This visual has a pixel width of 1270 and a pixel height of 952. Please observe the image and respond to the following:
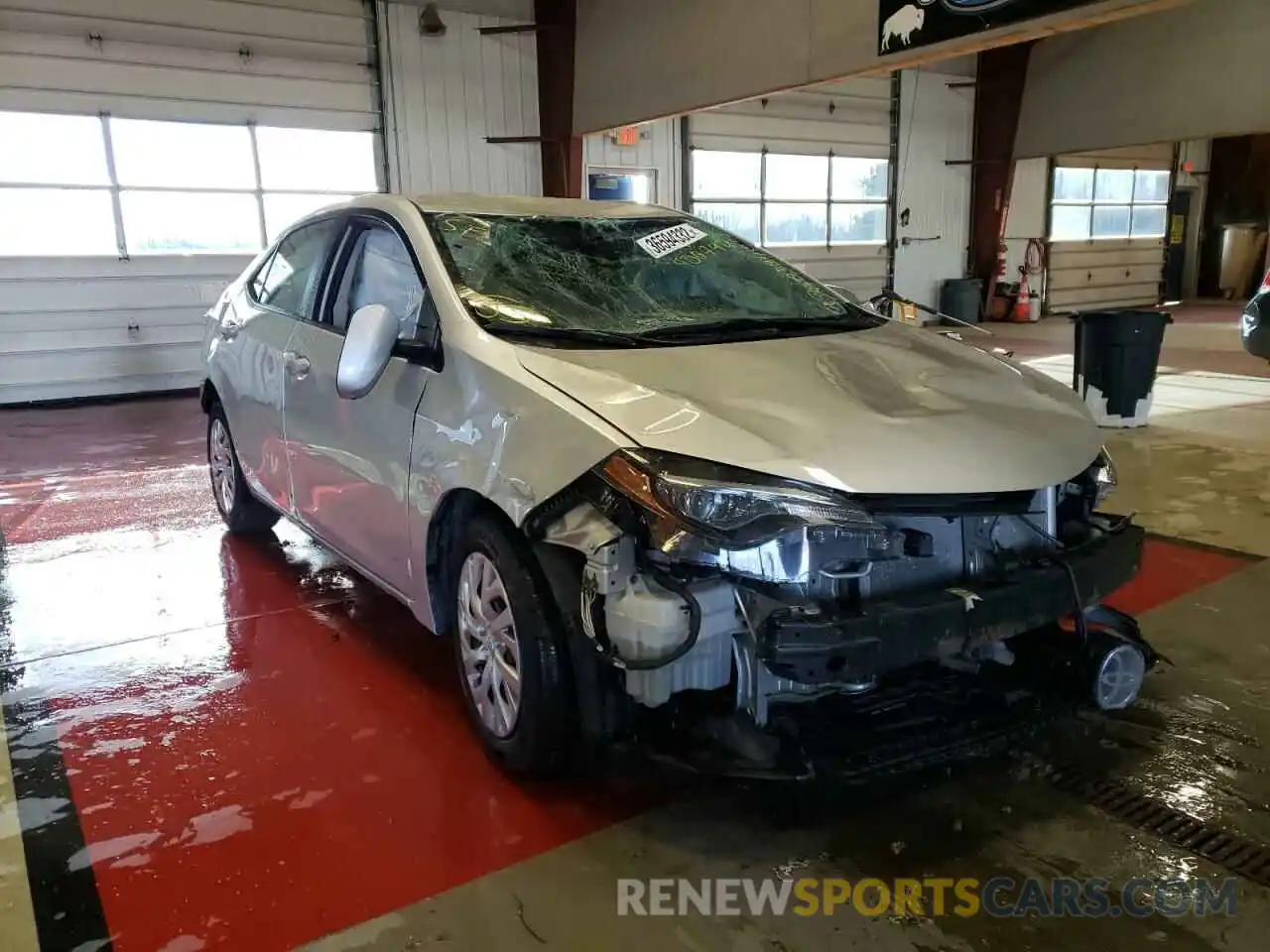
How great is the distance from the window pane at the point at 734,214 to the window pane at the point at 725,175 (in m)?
0.12

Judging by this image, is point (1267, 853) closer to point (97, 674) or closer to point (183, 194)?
point (97, 674)

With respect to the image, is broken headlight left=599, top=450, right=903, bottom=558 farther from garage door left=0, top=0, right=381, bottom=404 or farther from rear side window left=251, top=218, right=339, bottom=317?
garage door left=0, top=0, right=381, bottom=404

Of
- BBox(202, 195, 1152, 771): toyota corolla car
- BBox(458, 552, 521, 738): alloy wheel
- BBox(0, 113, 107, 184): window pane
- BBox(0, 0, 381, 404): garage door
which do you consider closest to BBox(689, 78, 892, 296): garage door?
BBox(0, 0, 381, 404): garage door

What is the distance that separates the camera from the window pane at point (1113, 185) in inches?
691

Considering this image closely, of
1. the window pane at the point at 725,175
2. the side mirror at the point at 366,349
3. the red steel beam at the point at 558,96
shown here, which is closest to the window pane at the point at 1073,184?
the window pane at the point at 725,175

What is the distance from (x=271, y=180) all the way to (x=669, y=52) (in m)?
4.27

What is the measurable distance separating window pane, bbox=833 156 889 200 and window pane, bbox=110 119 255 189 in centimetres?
845

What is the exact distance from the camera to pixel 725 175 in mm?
13273

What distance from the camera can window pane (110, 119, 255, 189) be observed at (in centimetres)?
924

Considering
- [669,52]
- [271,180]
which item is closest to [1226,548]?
[669,52]

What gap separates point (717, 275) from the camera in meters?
3.01

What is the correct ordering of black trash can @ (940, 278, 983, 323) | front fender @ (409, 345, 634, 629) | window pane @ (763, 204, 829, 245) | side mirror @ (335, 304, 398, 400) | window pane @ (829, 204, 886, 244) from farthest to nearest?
black trash can @ (940, 278, 983, 323), window pane @ (829, 204, 886, 244), window pane @ (763, 204, 829, 245), side mirror @ (335, 304, 398, 400), front fender @ (409, 345, 634, 629)

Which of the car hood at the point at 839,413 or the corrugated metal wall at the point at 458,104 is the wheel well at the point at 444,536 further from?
the corrugated metal wall at the point at 458,104

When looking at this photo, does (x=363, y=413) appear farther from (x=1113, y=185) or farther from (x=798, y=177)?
(x=1113, y=185)
